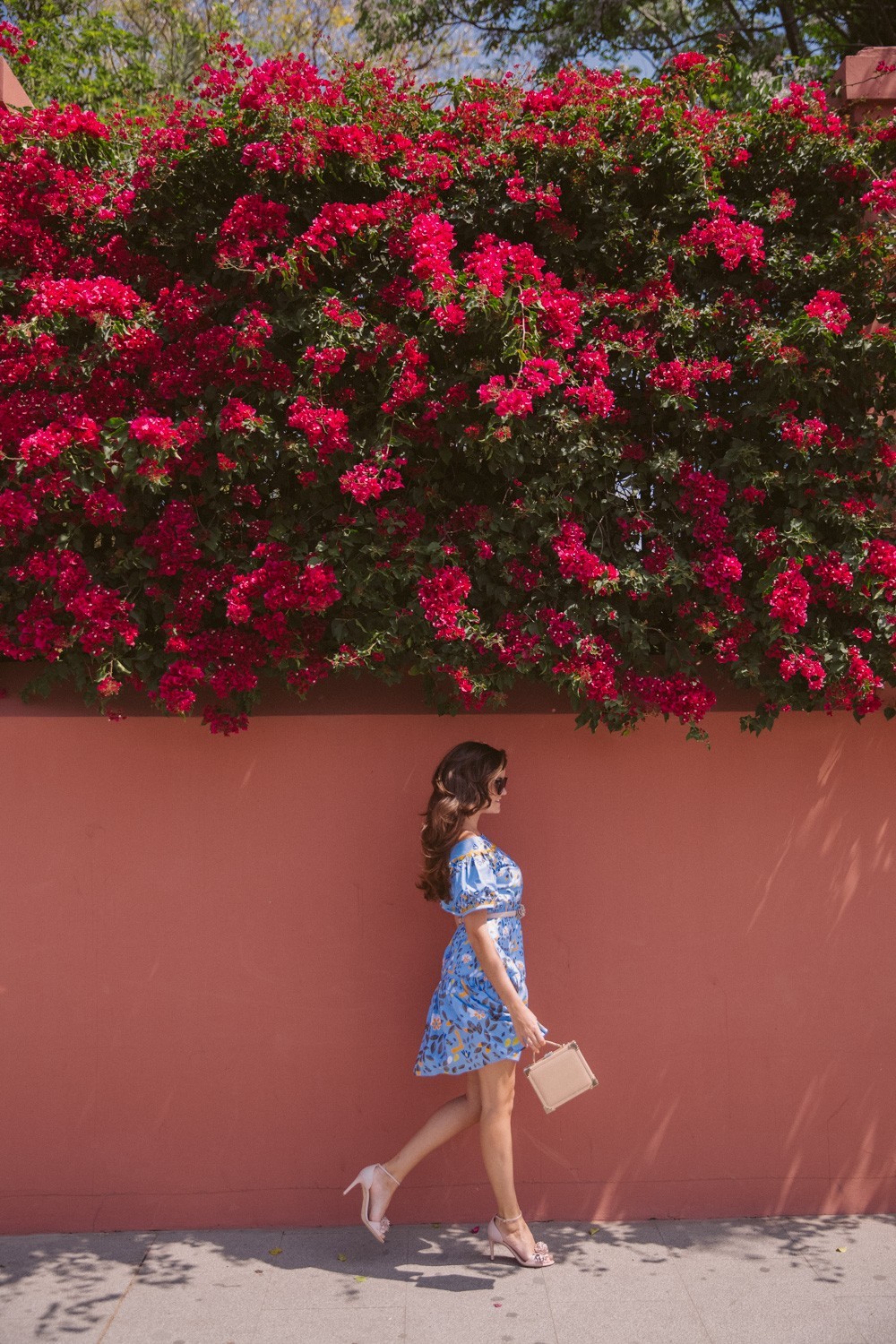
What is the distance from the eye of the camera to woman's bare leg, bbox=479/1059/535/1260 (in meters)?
3.85

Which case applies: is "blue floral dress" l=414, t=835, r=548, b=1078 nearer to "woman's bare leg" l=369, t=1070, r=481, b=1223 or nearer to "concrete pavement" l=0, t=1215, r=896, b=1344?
"woman's bare leg" l=369, t=1070, r=481, b=1223

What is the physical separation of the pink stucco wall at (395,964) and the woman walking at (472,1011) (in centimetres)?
29

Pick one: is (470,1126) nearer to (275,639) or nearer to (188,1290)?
(188,1290)

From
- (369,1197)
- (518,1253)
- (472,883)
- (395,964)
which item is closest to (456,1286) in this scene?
(518,1253)

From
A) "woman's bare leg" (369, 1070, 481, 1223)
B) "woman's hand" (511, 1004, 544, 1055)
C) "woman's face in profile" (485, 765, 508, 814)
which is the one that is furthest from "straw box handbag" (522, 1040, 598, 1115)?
"woman's face in profile" (485, 765, 508, 814)

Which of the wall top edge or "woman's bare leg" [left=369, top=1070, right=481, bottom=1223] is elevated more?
the wall top edge

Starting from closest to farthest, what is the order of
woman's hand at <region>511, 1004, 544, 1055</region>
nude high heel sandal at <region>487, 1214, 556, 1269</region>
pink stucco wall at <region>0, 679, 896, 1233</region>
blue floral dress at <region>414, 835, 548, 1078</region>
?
1. woman's hand at <region>511, 1004, 544, 1055</region>
2. blue floral dress at <region>414, 835, 548, 1078</region>
3. nude high heel sandal at <region>487, 1214, 556, 1269</region>
4. pink stucco wall at <region>0, 679, 896, 1233</region>

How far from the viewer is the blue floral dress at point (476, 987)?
3791 mm

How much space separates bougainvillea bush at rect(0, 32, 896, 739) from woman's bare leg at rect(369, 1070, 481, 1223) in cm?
137

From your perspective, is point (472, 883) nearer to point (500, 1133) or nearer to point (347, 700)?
point (500, 1133)

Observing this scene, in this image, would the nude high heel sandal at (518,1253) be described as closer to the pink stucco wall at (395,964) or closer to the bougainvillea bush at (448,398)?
the pink stucco wall at (395,964)

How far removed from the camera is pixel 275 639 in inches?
159

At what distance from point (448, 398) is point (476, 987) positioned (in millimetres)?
2003

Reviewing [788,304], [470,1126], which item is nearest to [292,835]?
[470,1126]
